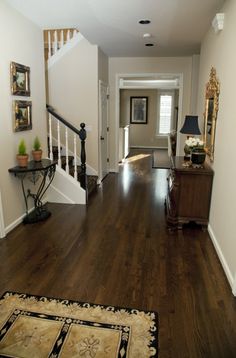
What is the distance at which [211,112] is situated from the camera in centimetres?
376

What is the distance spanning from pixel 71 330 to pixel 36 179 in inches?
107

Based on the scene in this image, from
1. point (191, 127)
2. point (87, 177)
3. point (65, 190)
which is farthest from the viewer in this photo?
point (87, 177)

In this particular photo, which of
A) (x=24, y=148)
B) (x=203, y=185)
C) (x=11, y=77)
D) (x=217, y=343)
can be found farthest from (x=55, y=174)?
(x=217, y=343)

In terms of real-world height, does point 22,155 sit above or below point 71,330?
above

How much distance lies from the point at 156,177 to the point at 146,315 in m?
4.60

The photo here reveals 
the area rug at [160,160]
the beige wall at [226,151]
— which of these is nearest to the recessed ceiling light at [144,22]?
the beige wall at [226,151]

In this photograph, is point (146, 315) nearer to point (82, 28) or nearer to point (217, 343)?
point (217, 343)

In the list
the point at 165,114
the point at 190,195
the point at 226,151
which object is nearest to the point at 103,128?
the point at 190,195

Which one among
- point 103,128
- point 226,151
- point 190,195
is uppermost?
point 103,128

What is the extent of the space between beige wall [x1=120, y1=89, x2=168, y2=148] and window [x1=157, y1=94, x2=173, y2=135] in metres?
0.19

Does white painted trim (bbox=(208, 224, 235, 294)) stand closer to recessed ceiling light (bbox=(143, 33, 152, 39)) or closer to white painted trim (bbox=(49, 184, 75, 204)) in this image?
white painted trim (bbox=(49, 184, 75, 204))

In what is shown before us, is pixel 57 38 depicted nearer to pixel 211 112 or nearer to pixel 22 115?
pixel 22 115

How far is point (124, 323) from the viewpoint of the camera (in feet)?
6.66

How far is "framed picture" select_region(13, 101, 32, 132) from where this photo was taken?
3525 mm
